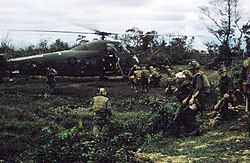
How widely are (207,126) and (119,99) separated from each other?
21.0 feet

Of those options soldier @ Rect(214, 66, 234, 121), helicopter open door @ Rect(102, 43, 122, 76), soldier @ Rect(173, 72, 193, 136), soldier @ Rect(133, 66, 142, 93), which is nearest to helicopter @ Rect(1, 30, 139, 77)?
helicopter open door @ Rect(102, 43, 122, 76)

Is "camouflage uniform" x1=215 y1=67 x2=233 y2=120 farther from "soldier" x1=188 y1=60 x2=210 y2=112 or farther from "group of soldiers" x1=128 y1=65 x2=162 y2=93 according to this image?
"group of soldiers" x1=128 y1=65 x2=162 y2=93

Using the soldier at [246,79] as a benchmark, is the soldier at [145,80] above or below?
below

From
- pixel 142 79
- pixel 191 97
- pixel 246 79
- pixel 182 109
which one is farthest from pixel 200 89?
pixel 142 79

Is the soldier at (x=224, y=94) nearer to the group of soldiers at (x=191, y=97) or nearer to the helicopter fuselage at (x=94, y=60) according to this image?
the group of soldiers at (x=191, y=97)

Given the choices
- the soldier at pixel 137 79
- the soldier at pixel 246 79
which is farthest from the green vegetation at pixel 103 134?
the soldier at pixel 246 79

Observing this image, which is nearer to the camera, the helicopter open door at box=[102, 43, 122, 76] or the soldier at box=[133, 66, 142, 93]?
the soldier at box=[133, 66, 142, 93]

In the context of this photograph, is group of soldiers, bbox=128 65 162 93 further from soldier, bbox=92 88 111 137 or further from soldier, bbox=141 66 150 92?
soldier, bbox=92 88 111 137

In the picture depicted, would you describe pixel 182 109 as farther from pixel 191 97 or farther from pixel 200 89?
pixel 200 89

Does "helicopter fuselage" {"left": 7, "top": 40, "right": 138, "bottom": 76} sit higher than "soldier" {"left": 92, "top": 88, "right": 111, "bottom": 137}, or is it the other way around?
"helicopter fuselage" {"left": 7, "top": 40, "right": 138, "bottom": 76}

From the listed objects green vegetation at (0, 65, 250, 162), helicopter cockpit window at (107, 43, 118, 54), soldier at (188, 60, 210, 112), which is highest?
helicopter cockpit window at (107, 43, 118, 54)

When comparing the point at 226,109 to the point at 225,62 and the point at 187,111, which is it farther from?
the point at 225,62

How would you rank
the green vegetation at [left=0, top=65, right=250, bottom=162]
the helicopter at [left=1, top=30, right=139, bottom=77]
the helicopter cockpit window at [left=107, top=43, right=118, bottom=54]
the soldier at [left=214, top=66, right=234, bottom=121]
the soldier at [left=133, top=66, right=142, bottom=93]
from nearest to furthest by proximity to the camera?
the green vegetation at [left=0, top=65, right=250, bottom=162], the soldier at [left=214, top=66, right=234, bottom=121], the soldier at [left=133, top=66, right=142, bottom=93], the helicopter at [left=1, top=30, right=139, bottom=77], the helicopter cockpit window at [left=107, top=43, right=118, bottom=54]

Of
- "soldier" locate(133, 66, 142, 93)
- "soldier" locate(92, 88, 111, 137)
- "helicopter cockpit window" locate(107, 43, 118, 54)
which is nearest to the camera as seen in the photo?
"soldier" locate(92, 88, 111, 137)
